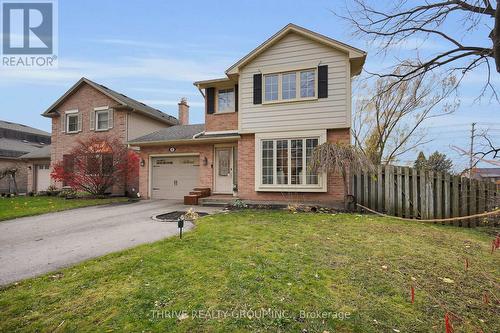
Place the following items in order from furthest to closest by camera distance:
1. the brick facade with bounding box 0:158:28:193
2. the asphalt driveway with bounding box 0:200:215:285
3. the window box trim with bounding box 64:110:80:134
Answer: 1. the brick facade with bounding box 0:158:28:193
2. the window box trim with bounding box 64:110:80:134
3. the asphalt driveway with bounding box 0:200:215:285

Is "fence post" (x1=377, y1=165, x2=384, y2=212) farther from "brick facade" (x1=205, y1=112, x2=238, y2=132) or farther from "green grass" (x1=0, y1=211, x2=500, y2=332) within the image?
"brick facade" (x1=205, y1=112, x2=238, y2=132)

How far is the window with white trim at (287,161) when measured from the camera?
10.3 metres

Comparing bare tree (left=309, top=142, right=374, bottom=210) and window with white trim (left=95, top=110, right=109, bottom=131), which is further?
window with white trim (left=95, top=110, right=109, bottom=131)

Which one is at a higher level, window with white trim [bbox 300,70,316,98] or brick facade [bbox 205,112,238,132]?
window with white trim [bbox 300,70,316,98]

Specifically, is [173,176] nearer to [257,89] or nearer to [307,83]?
[257,89]

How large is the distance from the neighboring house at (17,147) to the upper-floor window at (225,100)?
20.1 meters

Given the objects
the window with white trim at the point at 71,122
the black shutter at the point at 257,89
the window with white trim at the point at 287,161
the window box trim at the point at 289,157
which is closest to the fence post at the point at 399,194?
the window box trim at the point at 289,157

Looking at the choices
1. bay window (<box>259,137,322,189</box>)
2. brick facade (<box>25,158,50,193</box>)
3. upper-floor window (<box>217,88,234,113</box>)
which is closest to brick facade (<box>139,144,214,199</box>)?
upper-floor window (<box>217,88,234,113</box>)

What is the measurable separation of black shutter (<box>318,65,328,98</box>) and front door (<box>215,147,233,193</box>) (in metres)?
4.98

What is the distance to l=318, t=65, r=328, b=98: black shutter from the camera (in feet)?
33.3

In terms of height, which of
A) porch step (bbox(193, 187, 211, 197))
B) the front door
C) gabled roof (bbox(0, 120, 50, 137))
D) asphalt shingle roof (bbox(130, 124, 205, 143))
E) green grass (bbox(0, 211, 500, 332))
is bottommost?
green grass (bbox(0, 211, 500, 332))

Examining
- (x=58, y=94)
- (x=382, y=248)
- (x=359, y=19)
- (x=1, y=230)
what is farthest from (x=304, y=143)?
(x=58, y=94)

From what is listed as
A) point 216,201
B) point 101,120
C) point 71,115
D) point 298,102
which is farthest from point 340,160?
point 71,115

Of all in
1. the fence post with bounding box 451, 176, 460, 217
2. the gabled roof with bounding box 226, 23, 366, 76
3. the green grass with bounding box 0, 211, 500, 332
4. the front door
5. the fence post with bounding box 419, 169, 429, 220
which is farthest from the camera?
the front door
